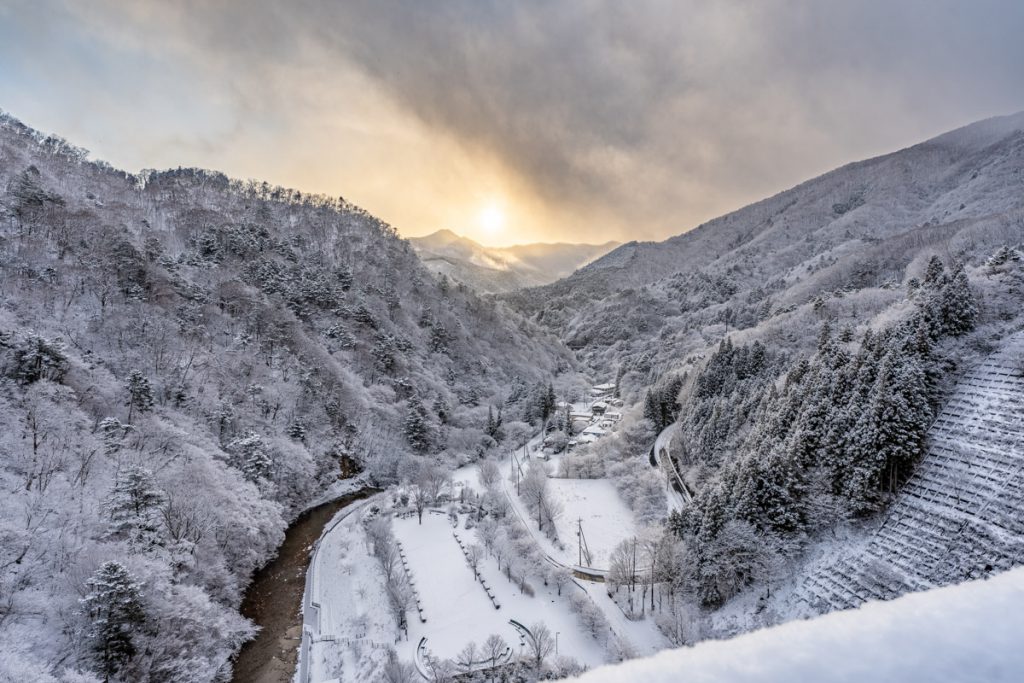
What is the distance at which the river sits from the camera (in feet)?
80.8

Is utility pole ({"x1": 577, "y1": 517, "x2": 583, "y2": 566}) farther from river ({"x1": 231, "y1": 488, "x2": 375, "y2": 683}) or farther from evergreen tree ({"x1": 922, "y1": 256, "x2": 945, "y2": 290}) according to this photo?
evergreen tree ({"x1": 922, "y1": 256, "x2": 945, "y2": 290})

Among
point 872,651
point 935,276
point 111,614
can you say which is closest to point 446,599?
point 111,614

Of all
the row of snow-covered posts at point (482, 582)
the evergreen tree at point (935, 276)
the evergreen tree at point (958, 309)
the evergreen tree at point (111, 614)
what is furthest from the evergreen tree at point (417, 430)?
the evergreen tree at point (935, 276)

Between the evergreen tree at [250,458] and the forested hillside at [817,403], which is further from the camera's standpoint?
the evergreen tree at [250,458]

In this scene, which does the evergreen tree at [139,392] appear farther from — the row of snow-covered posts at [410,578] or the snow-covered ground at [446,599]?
the row of snow-covered posts at [410,578]

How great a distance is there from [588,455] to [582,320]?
105111mm

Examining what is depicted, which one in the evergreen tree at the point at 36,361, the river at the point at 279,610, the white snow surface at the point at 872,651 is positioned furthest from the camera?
the evergreen tree at the point at 36,361

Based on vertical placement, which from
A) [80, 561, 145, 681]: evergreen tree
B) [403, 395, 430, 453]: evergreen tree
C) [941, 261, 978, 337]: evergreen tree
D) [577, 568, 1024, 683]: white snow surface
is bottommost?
[80, 561, 145, 681]: evergreen tree

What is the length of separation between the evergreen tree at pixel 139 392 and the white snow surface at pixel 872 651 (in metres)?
43.8

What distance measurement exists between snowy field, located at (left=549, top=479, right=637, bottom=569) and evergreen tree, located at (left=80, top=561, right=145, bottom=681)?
25291 millimetres

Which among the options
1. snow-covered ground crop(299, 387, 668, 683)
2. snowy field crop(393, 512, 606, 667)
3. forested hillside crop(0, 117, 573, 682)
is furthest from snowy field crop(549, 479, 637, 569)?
forested hillside crop(0, 117, 573, 682)

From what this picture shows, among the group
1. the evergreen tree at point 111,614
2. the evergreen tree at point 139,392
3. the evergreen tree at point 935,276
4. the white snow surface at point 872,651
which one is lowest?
the evergreen tree at point 111,614

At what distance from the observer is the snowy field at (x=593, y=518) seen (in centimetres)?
3425

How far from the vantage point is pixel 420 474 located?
45500mm
